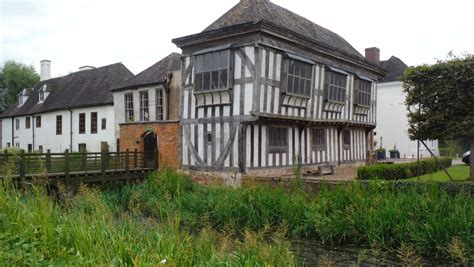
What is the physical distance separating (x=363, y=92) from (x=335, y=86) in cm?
292

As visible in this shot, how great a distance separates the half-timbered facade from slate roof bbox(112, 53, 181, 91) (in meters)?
2.84

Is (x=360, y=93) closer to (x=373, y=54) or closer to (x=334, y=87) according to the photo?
(x=334, y=87)

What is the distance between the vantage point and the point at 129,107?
19594 millimetres

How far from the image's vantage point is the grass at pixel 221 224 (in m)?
4.34

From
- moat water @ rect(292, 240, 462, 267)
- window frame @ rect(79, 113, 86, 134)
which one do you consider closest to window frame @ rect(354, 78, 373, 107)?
moat water @ rect(292, 240, 462, 267)

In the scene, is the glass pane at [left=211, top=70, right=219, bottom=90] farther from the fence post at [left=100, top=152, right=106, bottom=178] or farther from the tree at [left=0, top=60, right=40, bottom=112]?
the tree at [left=0, top=60, right=40, bottom=112]

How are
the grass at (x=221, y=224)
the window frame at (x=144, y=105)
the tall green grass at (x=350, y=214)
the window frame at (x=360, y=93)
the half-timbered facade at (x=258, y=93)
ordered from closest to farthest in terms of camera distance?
the grass at (x=221, y=224), the tall green grass at (x=350, y=214), the half-timbered facade at (x=258, y=93), the window frame at (x=144, y=105), the window frame at (x=360, y=93)

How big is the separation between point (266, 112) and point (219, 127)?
179 centimetres

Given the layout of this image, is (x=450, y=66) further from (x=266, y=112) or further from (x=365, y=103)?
(x=365, y=103)

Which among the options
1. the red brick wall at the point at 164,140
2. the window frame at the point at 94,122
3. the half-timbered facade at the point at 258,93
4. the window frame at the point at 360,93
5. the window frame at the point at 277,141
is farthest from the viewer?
the window frame at the point at 94,122

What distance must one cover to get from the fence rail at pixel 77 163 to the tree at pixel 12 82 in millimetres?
31991

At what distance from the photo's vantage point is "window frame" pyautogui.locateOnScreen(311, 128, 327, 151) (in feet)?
55.4

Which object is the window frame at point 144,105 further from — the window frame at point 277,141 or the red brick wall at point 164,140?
the window frame at point 277,141

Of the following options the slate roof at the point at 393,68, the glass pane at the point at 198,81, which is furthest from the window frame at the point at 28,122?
the slate roof at the point at 393,68
